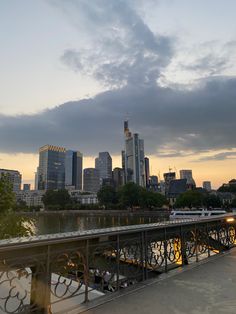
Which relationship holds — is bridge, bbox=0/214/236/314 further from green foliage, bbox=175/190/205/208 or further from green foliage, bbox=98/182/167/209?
green foliage, bbox=98/182/167/209

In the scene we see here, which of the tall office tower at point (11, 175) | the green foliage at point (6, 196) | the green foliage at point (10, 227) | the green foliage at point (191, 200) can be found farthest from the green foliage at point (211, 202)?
the green foliage at point (6, 196)

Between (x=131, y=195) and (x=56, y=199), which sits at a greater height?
(x=56, y=199)

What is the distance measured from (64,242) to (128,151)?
17945cm

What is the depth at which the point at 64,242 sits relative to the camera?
11.2 feet

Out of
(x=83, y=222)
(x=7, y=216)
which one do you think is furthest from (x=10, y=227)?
(x=83, y=222)

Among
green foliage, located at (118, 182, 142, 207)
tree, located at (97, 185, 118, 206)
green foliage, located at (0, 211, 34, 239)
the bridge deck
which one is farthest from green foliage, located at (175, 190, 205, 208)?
the bridge deck

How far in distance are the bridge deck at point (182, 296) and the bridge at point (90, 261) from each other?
0.17 metres

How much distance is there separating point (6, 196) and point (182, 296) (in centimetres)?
866

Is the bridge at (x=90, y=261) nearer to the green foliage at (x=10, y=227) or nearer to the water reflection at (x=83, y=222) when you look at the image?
the green foliage at (x=10, y=227)

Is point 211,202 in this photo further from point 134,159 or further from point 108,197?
point 134,159

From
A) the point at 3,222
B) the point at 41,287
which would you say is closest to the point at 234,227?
the point at 41,287

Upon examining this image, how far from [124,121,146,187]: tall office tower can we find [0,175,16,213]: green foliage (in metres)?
164

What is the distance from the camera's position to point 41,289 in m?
3.18

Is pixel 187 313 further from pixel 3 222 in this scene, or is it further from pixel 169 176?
pixel 169 176
